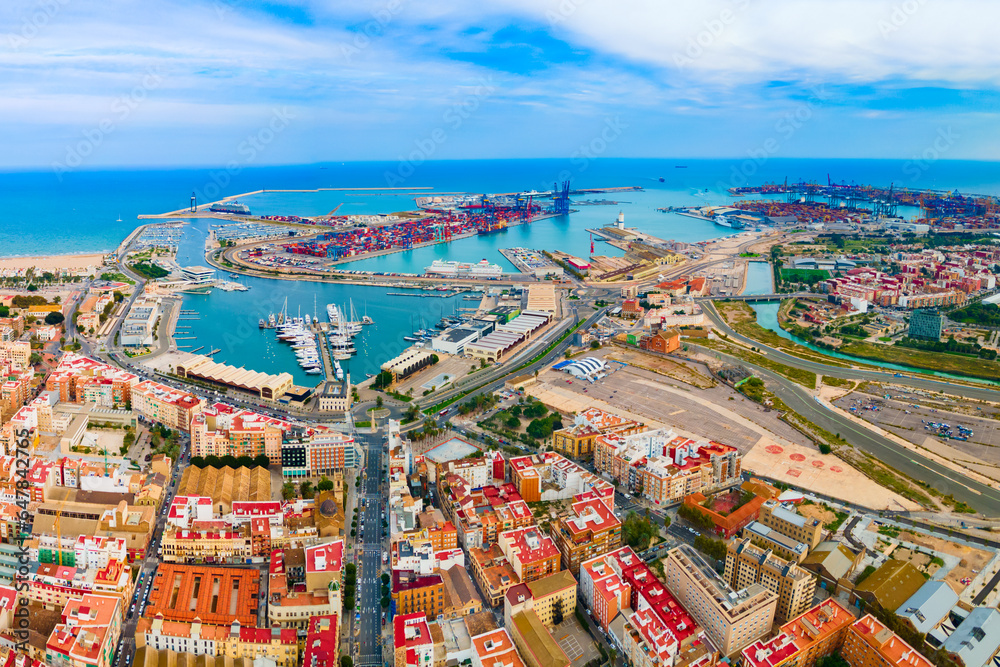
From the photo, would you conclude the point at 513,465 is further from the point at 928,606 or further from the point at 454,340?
the point at 454,340

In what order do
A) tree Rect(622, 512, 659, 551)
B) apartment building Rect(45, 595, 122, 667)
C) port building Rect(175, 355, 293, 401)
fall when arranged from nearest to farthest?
apartment building Rect(45, 595, 122, 667) < tree Rect(622, 512, 659, 551) < port building Rect(175, 355, 293, 401)

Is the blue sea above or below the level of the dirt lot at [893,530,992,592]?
above

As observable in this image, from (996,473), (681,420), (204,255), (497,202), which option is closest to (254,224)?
(204,255)

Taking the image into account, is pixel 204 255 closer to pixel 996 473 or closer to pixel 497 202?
pixel 497 202

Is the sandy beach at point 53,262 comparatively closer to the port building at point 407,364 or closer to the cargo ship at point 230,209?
the cargo ship at point 230,209

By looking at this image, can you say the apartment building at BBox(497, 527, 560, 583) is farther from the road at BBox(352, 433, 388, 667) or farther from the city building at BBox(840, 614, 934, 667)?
the city building at BBox(840, 614, 934, 667)

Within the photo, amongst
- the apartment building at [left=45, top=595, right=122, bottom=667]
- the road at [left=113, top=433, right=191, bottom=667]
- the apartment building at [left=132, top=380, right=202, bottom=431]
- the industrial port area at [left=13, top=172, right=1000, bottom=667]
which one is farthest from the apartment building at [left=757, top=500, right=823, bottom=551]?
the apartment building at [left=132, top=380, right=202, bottom=431]

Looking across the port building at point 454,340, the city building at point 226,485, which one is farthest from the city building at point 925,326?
the city building at point 226,485
